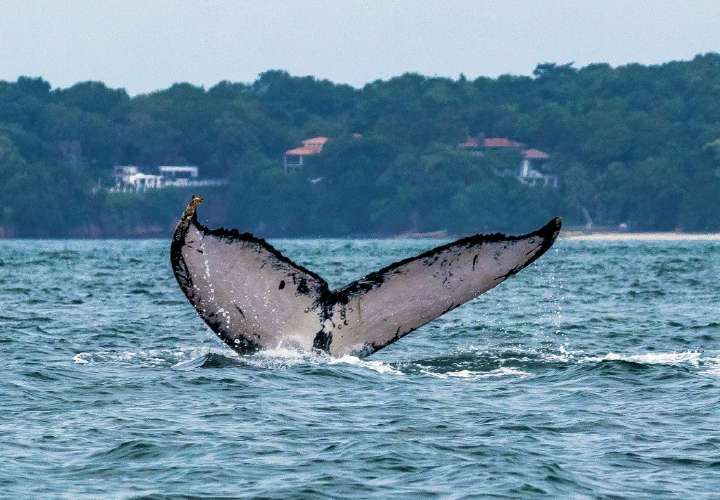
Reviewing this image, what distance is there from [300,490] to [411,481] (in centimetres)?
73

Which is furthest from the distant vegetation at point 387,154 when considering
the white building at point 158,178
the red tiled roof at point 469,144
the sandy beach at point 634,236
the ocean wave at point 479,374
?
the ocean wave at point 479,374

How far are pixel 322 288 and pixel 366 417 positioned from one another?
4.95 ft

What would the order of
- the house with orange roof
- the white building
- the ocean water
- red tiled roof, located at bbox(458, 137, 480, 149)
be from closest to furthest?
the ocean water < the white building < the house with orange roof < red tiled roof, located at bbox(458, 137, 480, 149)

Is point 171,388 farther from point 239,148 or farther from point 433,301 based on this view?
point 239,148

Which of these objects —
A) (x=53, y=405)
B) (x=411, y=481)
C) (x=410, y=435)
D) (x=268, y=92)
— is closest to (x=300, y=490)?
(x=411, y=481)

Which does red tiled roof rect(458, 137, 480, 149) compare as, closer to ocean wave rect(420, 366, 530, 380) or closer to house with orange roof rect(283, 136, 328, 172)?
house with orange roof rect(283, 136, 328, 172)

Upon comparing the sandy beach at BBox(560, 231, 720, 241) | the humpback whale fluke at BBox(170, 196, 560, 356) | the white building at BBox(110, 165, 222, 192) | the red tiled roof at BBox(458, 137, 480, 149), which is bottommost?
the sandy beach at BBox(560, 231, 720, 241)

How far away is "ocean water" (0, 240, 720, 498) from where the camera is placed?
420 inches

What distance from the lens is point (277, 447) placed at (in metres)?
11.7

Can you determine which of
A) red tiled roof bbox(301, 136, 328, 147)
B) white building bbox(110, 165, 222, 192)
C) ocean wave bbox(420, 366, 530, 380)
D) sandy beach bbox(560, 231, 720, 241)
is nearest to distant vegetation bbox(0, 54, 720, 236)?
white building bbox(110, 165, 222, 192)

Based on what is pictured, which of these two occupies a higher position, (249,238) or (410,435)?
(249,238)

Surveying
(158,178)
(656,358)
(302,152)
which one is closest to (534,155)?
(302,152)

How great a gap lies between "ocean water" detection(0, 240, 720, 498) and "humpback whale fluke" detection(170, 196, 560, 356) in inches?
24.3

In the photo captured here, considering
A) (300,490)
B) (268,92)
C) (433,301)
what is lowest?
(300,490)
